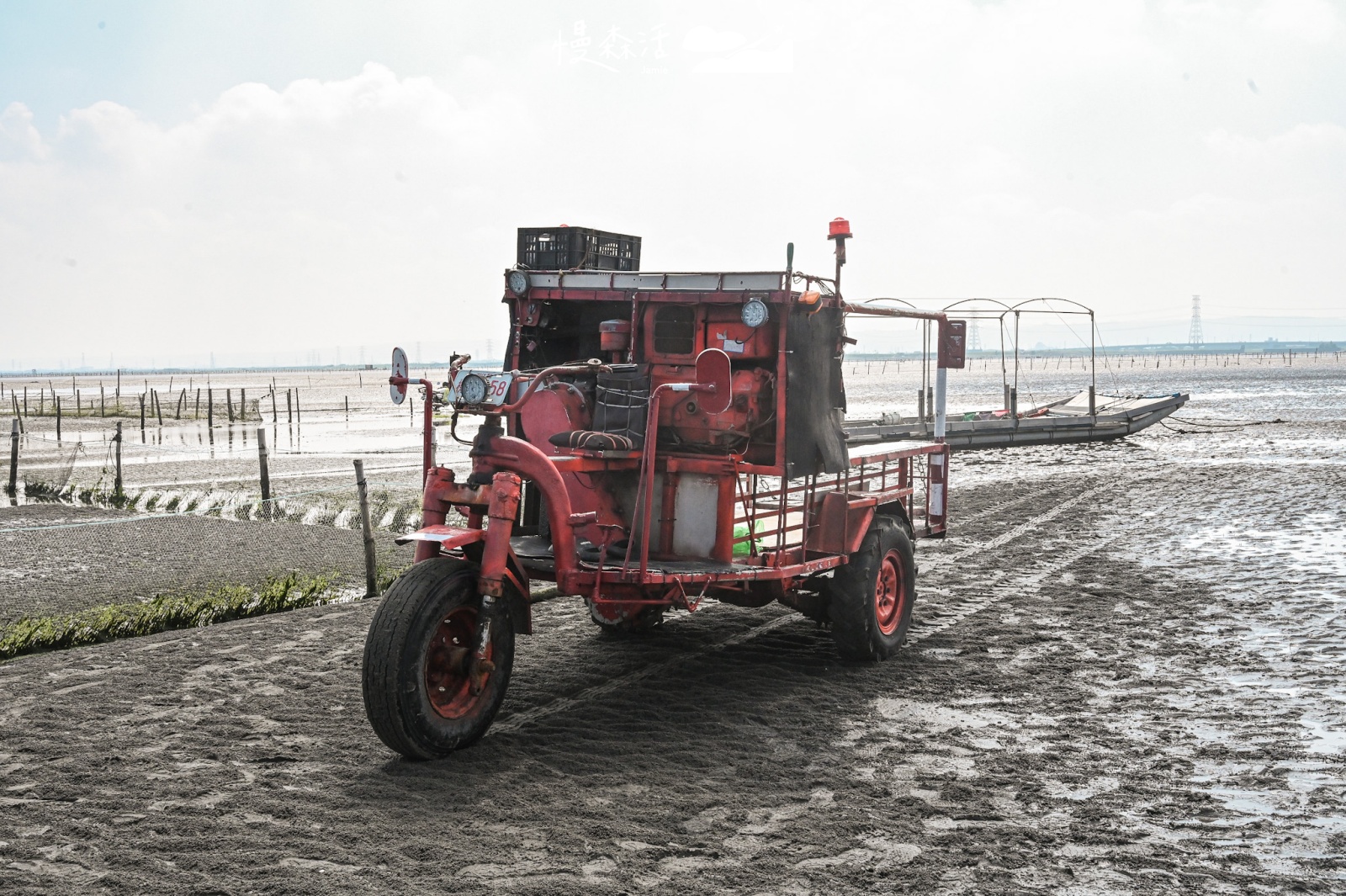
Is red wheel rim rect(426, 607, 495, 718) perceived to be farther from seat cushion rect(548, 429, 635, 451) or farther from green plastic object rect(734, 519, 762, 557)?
green plastic object rect(734, 519, 762, 557)

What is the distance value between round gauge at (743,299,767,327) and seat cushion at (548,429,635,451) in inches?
41.2

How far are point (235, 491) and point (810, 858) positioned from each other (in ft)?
56.5

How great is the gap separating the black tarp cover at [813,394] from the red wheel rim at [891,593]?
1091mm

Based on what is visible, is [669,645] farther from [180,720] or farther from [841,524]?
[180,720]

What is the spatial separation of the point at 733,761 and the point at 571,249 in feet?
12.4

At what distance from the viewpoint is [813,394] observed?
754 centimetres

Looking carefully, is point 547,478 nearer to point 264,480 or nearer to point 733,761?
point 733,761

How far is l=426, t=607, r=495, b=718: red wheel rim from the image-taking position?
6.05 meters

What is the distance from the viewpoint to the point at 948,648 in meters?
8.57

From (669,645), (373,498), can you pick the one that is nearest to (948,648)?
(669,645)

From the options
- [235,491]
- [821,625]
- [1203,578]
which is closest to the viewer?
[821,625]

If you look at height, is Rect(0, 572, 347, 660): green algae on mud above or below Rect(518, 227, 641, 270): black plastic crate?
below

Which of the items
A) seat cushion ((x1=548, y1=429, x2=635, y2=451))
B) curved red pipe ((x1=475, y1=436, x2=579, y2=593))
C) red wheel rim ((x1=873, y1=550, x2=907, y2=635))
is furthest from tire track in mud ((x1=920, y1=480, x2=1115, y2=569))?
curved red pipe ((x1=475, y1=436, x2=579, y2=593))

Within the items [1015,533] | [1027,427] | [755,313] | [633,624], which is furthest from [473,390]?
[1027,427]
